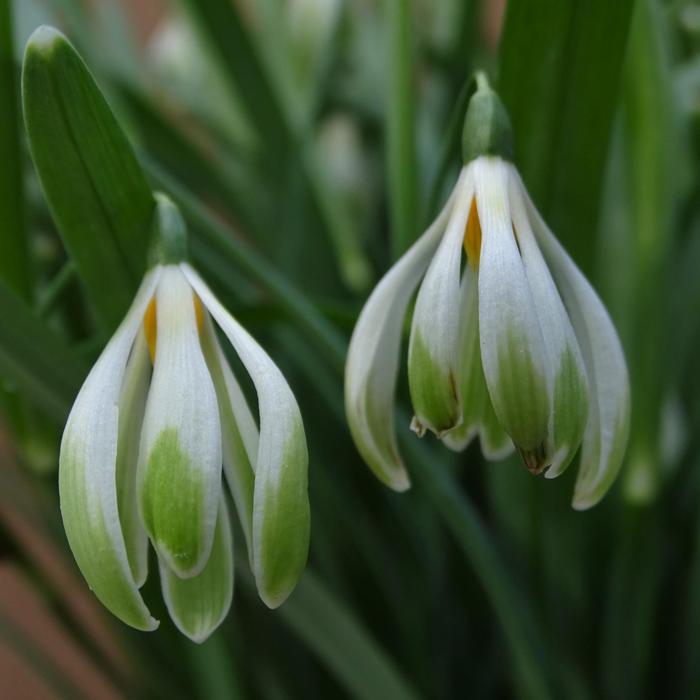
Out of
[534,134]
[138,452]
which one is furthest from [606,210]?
[138,452]

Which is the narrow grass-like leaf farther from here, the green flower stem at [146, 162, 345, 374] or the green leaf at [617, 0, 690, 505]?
the green flower stem at [146, 162, 345, 374]

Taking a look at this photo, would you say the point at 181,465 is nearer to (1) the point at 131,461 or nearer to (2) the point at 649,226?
(1) the point at 131,461

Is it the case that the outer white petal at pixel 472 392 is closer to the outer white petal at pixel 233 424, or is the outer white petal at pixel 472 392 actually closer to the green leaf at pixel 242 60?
the outer white petal at pixel 233 424

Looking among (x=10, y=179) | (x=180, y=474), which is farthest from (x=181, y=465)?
(x=10, y=179)

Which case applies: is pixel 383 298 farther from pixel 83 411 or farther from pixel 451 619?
pixel 451 619

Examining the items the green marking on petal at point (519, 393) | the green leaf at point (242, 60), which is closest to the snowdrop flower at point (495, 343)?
the green marking on petal at point (519, 393)

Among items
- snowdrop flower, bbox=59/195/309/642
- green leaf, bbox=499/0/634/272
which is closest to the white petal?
snowdrop flower, bbox=59/195/309/642

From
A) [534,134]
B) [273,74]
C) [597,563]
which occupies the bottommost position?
[597,563]
